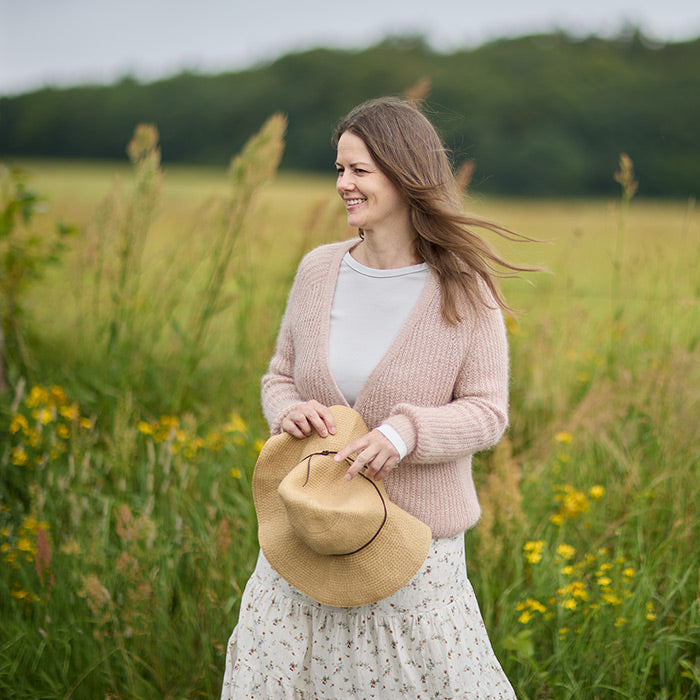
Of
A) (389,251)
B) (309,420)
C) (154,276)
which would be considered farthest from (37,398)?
(389,251)

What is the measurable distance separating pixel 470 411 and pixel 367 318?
0.34 meters

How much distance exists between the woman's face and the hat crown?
0.57m

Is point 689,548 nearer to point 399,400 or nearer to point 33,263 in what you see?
point 399,400

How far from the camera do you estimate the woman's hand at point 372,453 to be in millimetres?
1440

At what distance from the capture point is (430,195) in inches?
63.4

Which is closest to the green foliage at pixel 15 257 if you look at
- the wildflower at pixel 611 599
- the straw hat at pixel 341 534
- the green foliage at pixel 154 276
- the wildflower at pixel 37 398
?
the green foliage at pixel 154 276

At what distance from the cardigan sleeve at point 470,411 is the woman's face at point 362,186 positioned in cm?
34

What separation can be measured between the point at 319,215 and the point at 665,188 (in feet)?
62.1

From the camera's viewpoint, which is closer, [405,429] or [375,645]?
[405,429]

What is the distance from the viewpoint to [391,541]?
4.93ft

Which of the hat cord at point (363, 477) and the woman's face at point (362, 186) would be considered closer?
the hat cord at point (363, 477)

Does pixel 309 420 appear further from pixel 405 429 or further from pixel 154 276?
pixel 154 276

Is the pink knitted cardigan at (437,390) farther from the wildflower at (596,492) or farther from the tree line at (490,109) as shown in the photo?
the tree line at (490,109)

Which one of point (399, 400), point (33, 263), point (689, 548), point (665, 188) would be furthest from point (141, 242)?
point (665, 188)
